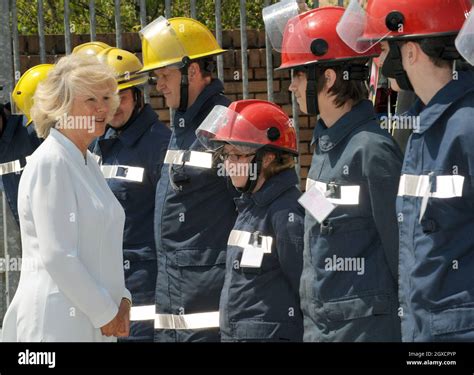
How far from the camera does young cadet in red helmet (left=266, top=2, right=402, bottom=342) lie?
199 inches

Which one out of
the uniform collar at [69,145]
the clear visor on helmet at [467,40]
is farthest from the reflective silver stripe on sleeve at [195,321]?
the clear visor on helmet at [467,40]

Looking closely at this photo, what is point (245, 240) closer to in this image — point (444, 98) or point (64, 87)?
point (64, 87)

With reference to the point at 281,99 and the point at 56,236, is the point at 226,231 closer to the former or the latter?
the point at 56,236

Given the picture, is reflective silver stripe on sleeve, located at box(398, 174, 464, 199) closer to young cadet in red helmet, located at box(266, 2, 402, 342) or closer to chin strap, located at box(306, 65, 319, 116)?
young cadet in red helmet, located at box(266, 2, 402, 342)

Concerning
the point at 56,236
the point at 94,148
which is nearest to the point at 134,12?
the point at 94,148

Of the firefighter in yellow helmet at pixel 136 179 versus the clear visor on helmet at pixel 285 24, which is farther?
the firefighter in yellow helmet at pixel 136 179

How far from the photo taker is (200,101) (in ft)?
21.0

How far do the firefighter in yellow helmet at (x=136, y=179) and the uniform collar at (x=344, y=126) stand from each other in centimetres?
142

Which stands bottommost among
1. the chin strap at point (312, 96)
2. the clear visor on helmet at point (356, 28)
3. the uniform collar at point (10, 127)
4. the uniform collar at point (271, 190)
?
the uniform collar at point (271, 190)

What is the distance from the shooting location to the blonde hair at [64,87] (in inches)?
196

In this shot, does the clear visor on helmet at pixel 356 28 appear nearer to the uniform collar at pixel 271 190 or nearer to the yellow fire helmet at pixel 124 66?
the uniform collar at pixel 271 190

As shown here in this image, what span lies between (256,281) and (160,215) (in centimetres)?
87

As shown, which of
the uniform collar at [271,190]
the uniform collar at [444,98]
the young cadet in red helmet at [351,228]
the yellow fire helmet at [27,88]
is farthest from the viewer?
the yellow fire helmet at [27,88]

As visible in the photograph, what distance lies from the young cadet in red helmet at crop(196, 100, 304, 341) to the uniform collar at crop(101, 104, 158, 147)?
0.89m
